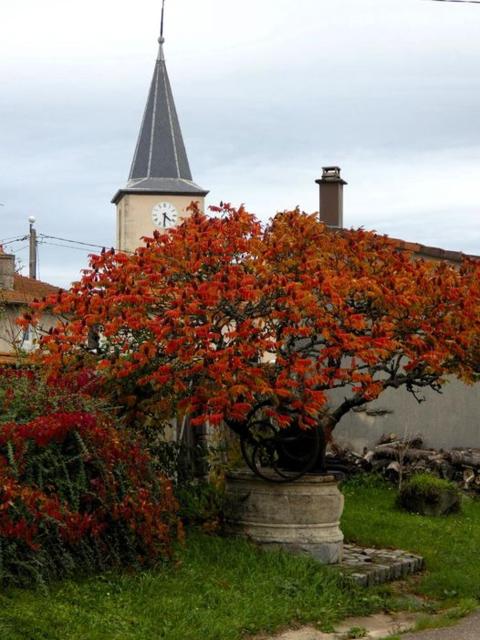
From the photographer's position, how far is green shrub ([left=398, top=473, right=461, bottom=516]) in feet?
49.8

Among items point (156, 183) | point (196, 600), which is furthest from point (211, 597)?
point (156, 183)

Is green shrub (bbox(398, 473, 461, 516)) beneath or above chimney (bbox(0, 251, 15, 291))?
beneath

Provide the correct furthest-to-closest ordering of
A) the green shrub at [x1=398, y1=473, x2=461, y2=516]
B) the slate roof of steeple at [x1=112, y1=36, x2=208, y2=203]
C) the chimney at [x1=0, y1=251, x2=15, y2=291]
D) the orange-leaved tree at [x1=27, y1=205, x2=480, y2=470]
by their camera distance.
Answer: the slate roof of steeple at [x1=112, y1=36, x2=208, y2=203], the chimney at [x1=0, y1=251, x2=15, y2=291], the green shrub at [x1=398, y1=473, x2=461, y2=516], the orange-leaved tree at [x1=27, y1=205, x2=480, y2=470]

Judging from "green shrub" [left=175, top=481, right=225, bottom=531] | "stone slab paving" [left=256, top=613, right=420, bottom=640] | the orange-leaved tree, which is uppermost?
the orange-leaved tree

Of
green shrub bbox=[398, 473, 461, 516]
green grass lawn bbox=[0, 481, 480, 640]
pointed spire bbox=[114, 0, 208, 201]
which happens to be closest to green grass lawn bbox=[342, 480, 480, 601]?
green grass lawn bbox=[0, 481, 480, 640]

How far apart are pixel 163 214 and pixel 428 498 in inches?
2243

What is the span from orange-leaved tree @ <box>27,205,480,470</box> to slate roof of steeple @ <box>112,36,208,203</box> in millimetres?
56259

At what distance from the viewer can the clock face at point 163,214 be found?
7031cm

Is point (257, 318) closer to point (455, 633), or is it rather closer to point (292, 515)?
point (292, 515)

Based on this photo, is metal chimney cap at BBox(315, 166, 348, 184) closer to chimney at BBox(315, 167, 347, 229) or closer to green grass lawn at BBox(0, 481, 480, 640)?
chimney at BBox(315, 167, 347, 229)

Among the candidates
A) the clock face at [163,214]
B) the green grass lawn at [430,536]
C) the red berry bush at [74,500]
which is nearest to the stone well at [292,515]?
the green grass lawn at [430,536]

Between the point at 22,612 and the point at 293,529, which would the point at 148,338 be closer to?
the point at 293,529

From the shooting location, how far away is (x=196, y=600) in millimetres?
8867

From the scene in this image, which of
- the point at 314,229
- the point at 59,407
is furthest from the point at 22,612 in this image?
the point at 314,229
